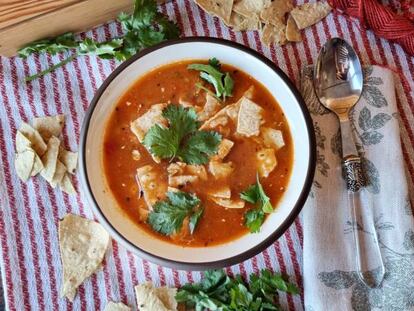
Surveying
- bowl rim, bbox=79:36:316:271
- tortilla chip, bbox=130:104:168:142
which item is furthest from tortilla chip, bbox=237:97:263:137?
tortilla chip, bbox=130:104:168:142

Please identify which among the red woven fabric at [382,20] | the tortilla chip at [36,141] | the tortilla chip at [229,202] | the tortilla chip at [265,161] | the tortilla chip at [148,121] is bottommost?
A: the tortilla chip at [229,202]

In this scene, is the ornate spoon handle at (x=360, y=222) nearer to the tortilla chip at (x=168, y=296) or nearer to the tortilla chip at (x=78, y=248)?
the tortilla chip at (x=168, y=296)

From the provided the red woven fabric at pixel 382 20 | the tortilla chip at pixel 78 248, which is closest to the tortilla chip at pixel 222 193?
the tortilla chip at pixel 78 248

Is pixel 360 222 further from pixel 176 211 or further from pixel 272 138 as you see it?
pixel 176 211

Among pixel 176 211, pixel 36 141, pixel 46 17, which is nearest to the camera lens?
pixel 176 211

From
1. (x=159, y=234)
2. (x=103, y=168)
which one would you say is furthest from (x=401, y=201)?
(x=103, y=168)

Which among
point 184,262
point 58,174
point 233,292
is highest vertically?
point 58,174

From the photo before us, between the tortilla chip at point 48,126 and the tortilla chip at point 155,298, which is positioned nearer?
the tortilla chip at point 155,298

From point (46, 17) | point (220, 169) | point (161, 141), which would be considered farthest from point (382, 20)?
point (46, 17)
